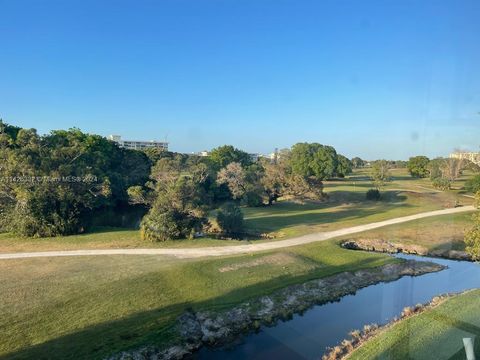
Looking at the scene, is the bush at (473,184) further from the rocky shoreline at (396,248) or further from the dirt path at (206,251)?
the dirt path at (206,251)

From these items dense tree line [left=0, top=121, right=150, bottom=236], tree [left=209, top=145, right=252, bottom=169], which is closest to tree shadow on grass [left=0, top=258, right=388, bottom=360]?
dense tree line [left=0, top=121, right=150, bottom=236]

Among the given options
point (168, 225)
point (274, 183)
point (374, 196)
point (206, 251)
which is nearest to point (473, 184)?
point (374, 196)

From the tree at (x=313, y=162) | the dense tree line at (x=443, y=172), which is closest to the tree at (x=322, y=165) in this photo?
the tree at (x=313, y=162)

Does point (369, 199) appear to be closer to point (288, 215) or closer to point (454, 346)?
point (288, 215)

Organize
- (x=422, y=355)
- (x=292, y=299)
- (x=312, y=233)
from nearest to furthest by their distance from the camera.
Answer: (x=422, y=355)
(x=292, y=299)
(x=312, y=233)

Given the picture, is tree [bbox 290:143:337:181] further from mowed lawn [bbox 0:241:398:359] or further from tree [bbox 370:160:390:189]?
mowed lawn [bbox 0:241:398:359]

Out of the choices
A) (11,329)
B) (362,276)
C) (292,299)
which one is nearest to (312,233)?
(362,276)
